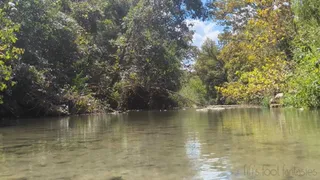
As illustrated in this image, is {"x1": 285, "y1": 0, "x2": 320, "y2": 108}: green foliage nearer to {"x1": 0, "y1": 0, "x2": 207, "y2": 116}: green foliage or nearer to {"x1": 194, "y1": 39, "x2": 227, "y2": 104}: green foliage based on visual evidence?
{"x1": 0, "y1": 0, "x2": 207, "y2": 116}: green foliage

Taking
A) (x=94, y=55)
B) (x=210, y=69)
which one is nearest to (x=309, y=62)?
(x=94, y=55)

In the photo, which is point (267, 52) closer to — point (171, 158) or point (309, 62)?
point (309, 62)

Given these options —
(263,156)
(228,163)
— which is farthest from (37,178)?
(263,156)

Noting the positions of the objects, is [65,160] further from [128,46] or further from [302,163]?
[128,46]

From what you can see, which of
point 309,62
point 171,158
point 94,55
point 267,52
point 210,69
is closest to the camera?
point 171,158

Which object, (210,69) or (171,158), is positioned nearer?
(171,158)

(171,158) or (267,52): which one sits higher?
(267,52)

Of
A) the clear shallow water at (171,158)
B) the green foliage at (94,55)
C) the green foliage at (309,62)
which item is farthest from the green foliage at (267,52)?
the clear shallow water at (171,158)

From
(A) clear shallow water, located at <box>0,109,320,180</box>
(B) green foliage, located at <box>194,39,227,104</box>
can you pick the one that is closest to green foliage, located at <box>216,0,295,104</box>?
(A) clear shallow water, located at <box>0,109,320,180</box>

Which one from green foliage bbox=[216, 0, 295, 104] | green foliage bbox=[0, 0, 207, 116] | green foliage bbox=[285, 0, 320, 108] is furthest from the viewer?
green foliage bbox=[216, 0, 295, 104]

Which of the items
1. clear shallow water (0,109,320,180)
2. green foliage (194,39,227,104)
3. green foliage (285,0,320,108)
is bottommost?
clear shallow water (0,109,320,180)

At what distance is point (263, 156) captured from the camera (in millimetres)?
4141

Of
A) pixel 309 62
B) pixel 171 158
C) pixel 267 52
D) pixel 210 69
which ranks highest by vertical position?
pixel 210 69

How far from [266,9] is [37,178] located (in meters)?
19.4
